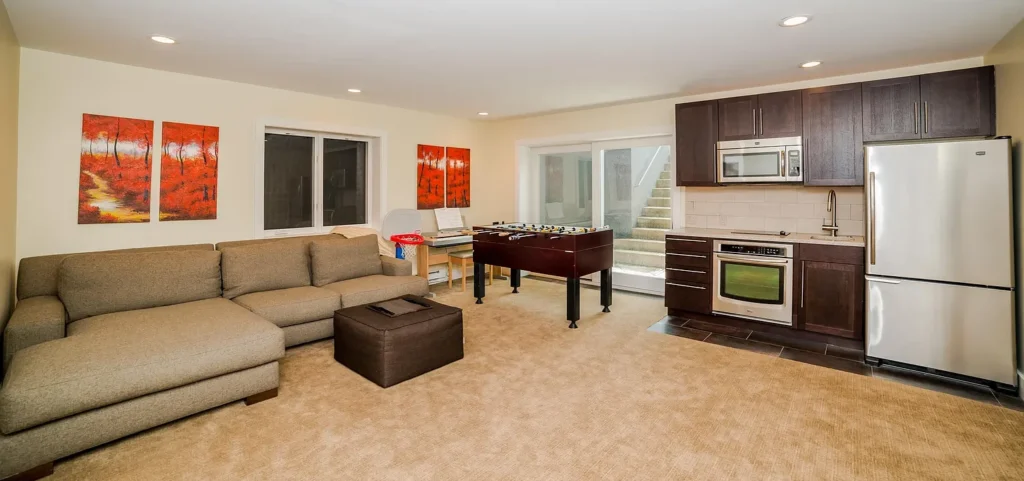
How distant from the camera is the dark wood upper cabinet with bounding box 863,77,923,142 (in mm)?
3537

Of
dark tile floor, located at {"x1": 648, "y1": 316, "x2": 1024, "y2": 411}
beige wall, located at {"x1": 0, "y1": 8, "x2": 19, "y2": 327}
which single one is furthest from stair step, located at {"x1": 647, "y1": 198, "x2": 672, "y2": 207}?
beige wall, located at {"x1": 0, "y1": 8, "x2": 19, "y2": 327}

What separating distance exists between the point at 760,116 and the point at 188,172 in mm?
5232

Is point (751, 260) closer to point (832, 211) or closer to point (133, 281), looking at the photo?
point (832, 211)

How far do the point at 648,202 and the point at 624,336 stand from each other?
2.36m

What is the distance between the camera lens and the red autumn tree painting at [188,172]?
3.98 m

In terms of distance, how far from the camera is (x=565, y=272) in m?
4.16

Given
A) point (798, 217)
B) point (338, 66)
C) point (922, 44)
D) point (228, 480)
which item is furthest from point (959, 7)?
point (228, 480)

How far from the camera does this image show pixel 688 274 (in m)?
4.39

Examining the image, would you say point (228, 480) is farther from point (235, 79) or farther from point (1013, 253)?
point (1013, 253)

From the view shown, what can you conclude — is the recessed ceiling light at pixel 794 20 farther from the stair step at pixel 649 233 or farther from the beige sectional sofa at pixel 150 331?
the beige sectional sofa at pixel 150 331

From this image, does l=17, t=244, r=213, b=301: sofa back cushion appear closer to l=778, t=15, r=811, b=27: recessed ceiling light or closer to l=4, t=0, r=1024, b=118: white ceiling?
l=4, t=0, r=1024, b=118: white ceiling

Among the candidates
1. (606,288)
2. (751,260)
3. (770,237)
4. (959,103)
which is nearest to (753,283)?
(751,260)

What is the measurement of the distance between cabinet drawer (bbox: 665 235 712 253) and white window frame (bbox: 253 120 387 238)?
3.39 metres

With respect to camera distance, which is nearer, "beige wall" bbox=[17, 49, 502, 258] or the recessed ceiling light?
the recessed ceiling light
